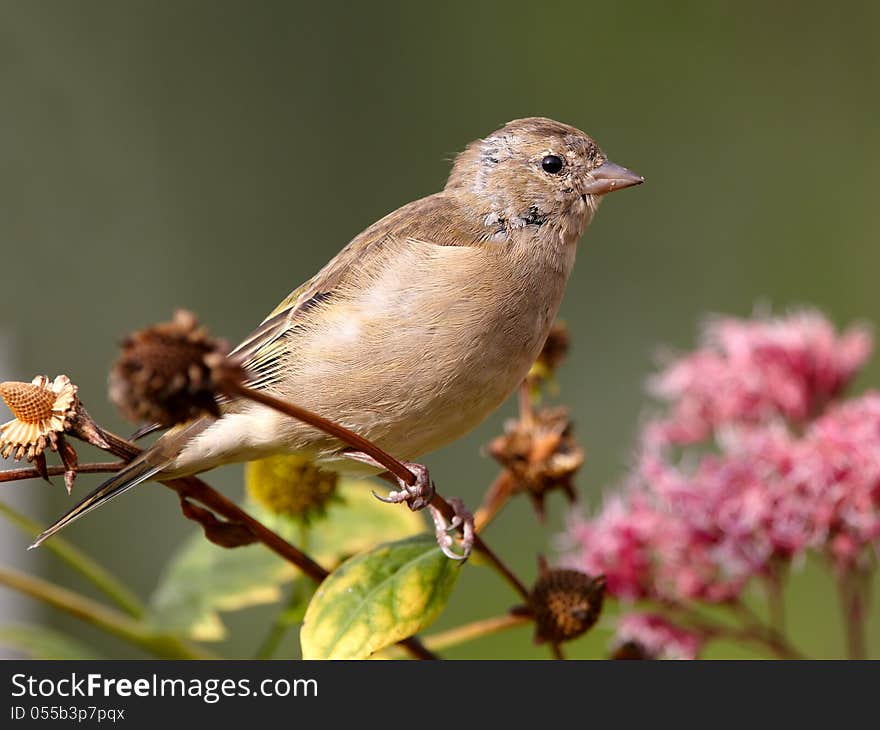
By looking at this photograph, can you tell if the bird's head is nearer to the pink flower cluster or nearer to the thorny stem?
the pink flower cluster

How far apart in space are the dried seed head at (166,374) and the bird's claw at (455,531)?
74 centimetres

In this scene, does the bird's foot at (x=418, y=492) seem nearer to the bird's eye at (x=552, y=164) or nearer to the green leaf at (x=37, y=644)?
the green leaf at (x=37, y=644)

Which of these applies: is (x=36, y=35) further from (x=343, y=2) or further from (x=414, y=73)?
(x=414, y=73)

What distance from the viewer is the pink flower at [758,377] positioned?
2904 millimetres

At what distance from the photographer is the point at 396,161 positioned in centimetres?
794

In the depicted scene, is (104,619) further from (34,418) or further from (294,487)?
(34,418)

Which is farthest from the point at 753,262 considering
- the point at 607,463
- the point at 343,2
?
the point at 343,2

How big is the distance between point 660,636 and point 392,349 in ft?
2.90

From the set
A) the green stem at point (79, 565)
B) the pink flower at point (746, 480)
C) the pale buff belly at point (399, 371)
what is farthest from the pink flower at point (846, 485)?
the green stem at point (79, 565)

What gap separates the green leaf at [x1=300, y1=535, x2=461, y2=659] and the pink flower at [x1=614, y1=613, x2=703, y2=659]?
76 centimetres

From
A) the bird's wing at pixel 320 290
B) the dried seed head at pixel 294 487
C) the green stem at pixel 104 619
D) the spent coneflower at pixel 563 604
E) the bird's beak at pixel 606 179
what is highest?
the bird's beak at pixel 606 179

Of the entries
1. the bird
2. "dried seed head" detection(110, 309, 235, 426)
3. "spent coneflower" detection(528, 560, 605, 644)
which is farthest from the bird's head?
"dried seed head" detection(110, 309, 235, 426)

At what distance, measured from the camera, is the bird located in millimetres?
2332

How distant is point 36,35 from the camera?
879 centimetres
